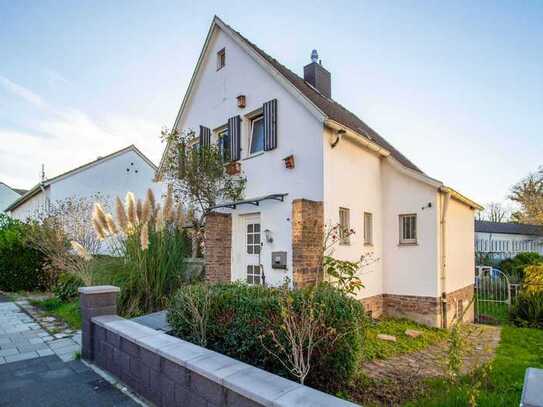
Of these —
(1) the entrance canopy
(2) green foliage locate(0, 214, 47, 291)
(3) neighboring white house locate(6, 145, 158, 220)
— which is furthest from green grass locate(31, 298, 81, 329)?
(3) neighboring white house locate(6, 145, 158, 220)

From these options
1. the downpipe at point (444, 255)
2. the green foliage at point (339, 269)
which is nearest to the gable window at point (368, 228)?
the downpipe at point (444, 255)

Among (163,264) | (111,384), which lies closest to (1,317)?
(163,264)

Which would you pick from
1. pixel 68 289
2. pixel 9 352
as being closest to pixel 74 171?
pixel 68 289

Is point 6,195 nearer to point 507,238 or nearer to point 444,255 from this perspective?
point 444,255

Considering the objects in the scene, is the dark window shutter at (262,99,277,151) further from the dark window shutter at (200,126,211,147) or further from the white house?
the dark window shutter at (200,126,211,147)

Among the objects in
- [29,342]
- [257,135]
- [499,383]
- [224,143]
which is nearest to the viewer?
[499,383]

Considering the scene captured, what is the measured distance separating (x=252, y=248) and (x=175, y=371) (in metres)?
5.95

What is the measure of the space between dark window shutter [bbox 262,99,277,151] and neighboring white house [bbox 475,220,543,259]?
73.1 ft

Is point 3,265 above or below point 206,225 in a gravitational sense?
below

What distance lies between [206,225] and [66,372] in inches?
203

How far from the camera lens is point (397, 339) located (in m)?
7.12

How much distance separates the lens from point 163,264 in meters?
6.97

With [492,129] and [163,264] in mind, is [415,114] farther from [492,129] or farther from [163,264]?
[163,264]

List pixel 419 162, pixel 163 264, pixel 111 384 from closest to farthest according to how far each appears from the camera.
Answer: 1. pixel 111 384
2. pixel 163 264
3. pixel 419 162
